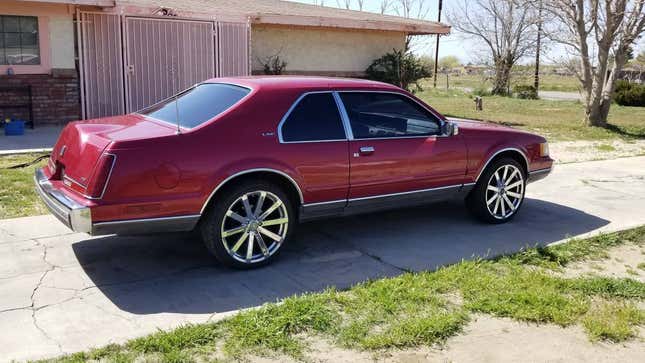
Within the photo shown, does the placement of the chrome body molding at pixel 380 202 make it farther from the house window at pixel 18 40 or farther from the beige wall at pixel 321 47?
the beige wall at pixel 321 47

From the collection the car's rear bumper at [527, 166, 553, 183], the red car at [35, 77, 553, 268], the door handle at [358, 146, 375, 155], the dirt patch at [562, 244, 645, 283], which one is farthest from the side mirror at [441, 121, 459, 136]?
the dirt patch at [562, 244, 645, 283]

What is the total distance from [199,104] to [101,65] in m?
9.38

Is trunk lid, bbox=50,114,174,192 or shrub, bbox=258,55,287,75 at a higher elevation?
shrub, bbox=258,55,287,75

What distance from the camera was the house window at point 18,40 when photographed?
12867 millimetres

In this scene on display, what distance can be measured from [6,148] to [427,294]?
8353 millimetres

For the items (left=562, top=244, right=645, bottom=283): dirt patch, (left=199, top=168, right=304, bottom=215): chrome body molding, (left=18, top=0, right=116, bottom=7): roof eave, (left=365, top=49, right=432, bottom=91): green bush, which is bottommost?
(left=562, top=244, right=645, bottom=283): dirt patch

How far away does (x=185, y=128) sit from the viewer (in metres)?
→ 5.00

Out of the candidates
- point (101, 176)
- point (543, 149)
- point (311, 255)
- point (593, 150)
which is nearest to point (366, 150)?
point (311, 255)

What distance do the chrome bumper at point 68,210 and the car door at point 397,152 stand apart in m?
2.28

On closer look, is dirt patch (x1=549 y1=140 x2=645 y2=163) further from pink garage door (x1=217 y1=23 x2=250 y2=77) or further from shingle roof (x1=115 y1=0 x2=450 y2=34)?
pink garage door (x1=217 y1=23 x2=250 y2=77)

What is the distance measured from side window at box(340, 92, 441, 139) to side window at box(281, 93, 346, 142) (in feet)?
0.55

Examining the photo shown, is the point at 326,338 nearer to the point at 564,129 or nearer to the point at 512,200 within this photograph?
the point at 512,200

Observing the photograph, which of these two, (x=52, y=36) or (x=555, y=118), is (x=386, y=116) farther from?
(x=555, y=118)

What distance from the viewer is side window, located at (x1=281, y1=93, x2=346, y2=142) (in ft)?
17.6
